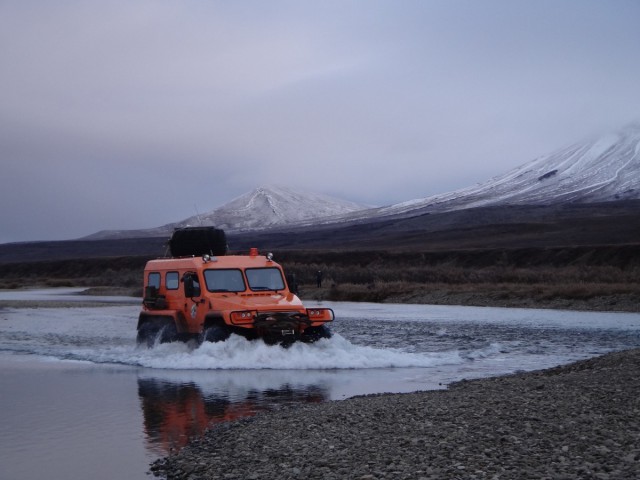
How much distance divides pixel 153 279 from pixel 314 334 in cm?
512

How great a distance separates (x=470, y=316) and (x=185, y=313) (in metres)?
17.6

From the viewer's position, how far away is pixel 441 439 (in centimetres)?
861

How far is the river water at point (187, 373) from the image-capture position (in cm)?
1033

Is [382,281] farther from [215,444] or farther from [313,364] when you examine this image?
[215,444]

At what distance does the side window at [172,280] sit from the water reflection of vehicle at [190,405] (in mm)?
4287

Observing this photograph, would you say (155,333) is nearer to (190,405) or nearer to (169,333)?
(169,333)

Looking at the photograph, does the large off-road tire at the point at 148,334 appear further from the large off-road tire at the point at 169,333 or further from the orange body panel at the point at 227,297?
the large off-road tire at the point at 169,333

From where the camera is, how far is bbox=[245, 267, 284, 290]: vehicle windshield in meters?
19.6

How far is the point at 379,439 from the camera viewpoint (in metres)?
8.92

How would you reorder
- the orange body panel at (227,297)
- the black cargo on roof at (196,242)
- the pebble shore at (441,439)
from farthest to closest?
the black cargo on roof at (196,242) → the orange body panel at (227,297) → the pebble shore at (441,439)

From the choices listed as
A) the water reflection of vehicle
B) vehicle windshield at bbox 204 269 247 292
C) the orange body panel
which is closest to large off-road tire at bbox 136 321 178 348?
the orange body panel

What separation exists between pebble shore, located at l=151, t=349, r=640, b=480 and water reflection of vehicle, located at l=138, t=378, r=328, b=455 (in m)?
0.61

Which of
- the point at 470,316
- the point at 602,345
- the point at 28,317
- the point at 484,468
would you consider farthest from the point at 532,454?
the point at 28,317

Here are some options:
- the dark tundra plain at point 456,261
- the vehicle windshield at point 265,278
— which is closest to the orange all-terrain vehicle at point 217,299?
the vehicle windshield at point 265,278
